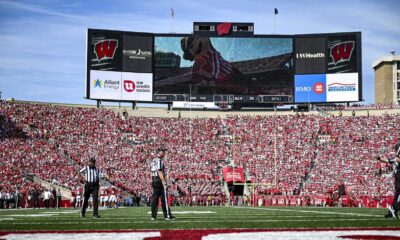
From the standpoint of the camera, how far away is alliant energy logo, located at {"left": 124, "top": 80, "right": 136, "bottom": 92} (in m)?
55.7

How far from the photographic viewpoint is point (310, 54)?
186 feet

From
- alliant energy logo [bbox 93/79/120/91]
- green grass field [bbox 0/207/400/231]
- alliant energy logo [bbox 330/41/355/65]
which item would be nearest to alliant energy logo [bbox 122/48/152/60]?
alliant energy logo [bbox 93/79/120/91]

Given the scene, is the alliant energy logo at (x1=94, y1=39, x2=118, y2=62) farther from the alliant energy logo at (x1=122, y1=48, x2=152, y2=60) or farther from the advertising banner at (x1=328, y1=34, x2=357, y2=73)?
the advertising banner at (x1=328, y1=34, x2=357, y2=73)

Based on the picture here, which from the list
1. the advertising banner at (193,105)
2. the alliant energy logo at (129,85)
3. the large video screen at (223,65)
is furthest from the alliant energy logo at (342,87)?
the alliant energy logo at (129,85)

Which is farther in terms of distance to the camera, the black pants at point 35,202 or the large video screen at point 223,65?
the large video screen at point 223,65

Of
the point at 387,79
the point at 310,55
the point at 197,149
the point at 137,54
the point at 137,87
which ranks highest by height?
the point at 387,79

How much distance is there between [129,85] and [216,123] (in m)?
8.63

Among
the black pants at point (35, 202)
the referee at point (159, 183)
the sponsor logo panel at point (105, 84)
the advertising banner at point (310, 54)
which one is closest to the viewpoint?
the referee at point (159, 183)

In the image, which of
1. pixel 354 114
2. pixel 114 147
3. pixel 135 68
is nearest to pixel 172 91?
pixel 135 68

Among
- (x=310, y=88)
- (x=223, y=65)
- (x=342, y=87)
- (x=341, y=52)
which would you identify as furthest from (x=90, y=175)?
(x=341, y=52)

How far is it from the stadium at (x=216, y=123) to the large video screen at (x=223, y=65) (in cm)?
9

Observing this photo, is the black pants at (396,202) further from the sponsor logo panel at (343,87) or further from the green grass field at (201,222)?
the sponsor logo panel at (343,87)

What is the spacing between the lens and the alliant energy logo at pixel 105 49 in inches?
2169

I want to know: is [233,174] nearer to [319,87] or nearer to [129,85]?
[319,87]
